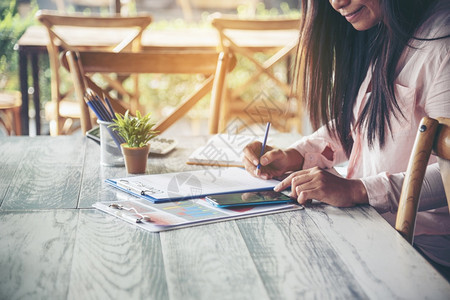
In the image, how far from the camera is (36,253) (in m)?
0.84

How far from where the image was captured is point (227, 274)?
783 mm

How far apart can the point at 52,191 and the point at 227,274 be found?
0.52m

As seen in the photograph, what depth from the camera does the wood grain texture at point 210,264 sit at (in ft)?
2.40

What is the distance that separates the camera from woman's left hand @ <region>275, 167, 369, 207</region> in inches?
42.9

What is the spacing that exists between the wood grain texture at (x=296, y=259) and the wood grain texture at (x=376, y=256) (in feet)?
0.05

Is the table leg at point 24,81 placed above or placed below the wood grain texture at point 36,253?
above

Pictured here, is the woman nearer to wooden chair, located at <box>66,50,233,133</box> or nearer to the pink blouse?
the pink blouse

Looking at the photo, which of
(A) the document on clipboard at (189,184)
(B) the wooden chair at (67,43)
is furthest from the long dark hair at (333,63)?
(B) the wooden chair at (67,43)

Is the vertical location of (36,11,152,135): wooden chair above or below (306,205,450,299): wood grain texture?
above

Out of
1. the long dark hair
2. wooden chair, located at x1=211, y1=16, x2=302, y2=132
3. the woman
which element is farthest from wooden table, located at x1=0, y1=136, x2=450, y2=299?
wooden chair, located at x1=211, y1=16, x2=302, y2=132

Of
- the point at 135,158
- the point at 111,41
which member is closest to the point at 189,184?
the point at 135,158

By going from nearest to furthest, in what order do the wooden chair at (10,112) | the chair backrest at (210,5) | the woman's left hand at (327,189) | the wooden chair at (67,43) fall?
the woman's left hand at (327,189) < the wooden chair at (67,43) < the wooden chair at (10,112) < the chair backrest at (210,5)

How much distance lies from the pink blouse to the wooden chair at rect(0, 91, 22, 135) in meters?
2.28

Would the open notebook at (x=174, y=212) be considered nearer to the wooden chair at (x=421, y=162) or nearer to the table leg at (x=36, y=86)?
the wooden chair at (x=421, y=162)
